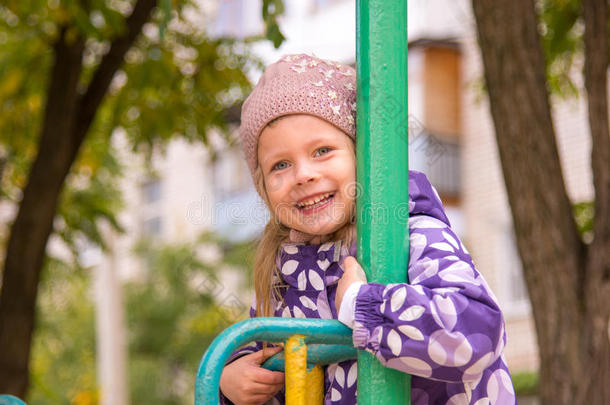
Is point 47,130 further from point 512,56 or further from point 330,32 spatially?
point 330,32

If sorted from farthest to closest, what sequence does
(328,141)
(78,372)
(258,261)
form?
1. (78,372)
2. (258,261)
3. (328,141)

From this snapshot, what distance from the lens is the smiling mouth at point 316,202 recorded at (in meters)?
1.99

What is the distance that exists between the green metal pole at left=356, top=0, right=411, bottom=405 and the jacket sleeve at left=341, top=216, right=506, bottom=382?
0.06m

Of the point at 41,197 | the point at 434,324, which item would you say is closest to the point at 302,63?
the point at 434,324

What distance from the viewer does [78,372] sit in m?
15.8

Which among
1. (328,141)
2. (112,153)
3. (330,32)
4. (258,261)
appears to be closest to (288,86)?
(328,141)

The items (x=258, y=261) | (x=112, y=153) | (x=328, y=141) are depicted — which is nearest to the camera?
(x=328, y=141)

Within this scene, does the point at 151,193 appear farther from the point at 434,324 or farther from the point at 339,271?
the point at 434,324

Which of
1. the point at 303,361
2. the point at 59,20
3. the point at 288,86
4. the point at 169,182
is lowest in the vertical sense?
the point at 303,361

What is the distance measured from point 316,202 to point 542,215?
2.50m

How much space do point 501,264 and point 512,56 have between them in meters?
10.7

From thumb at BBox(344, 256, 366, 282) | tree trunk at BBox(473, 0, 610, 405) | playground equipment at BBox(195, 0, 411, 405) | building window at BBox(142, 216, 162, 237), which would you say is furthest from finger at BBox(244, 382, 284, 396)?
building window at BBox(142, 216, 162, 237)

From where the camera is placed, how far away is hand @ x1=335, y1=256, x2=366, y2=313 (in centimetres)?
175

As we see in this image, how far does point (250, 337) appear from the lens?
163cm
